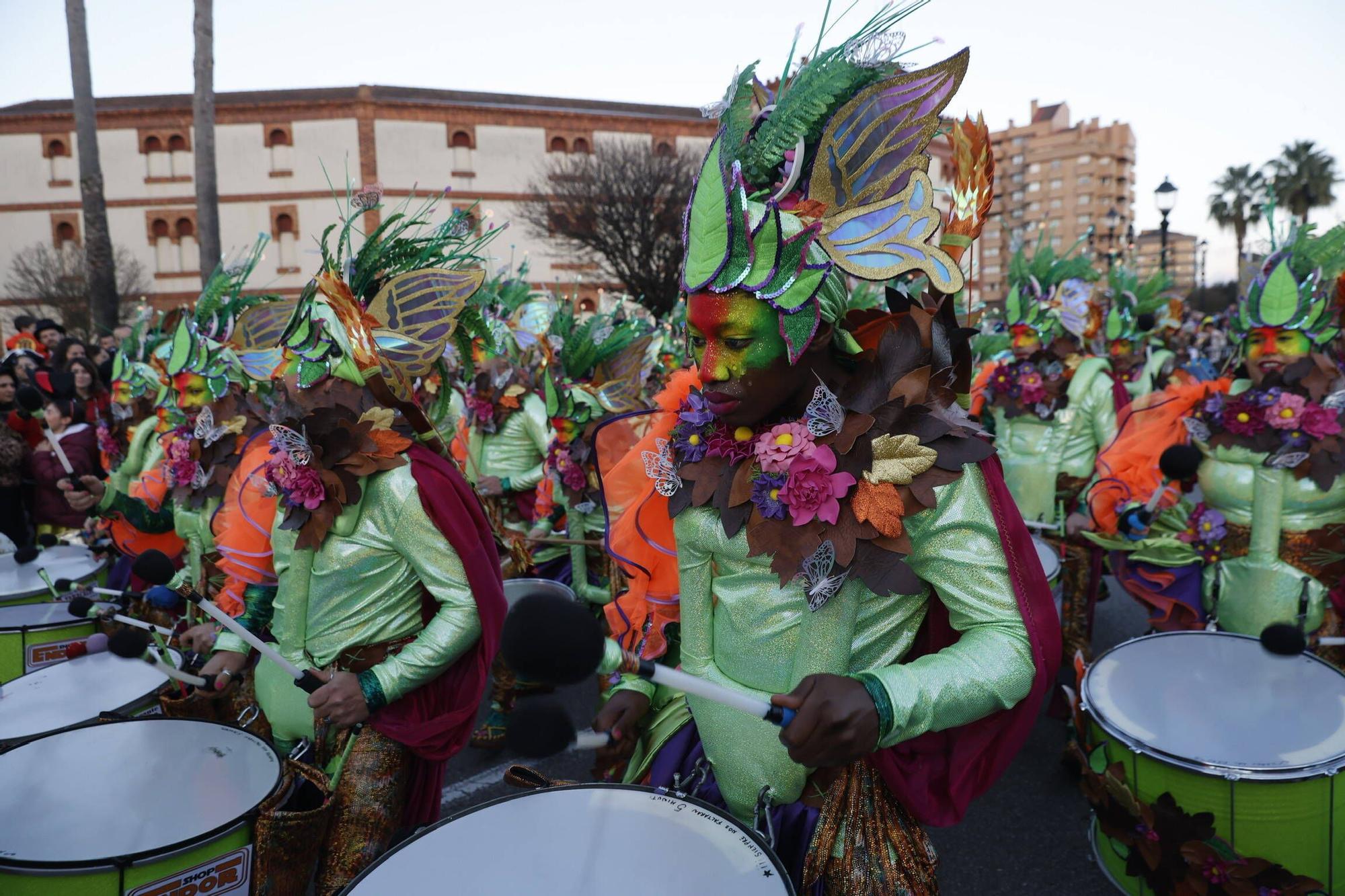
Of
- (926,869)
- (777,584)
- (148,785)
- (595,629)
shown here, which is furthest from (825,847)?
(148,785)

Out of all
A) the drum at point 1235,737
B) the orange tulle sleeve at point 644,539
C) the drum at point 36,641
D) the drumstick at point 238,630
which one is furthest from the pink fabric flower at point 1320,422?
the drum at point 36,641

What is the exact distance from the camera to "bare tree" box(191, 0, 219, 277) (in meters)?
13.7

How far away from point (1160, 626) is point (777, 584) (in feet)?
11.4

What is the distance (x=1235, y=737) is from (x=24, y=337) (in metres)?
12.2

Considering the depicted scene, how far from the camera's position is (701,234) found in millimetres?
1699

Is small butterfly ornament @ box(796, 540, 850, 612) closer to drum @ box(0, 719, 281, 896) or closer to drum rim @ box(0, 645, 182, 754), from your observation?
drum @ box(0, 719, 281, 896)

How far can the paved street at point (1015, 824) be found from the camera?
3.81 metres

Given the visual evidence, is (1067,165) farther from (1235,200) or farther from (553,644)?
(553,644)

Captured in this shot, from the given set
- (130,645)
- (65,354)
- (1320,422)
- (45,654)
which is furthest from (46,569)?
(1320,422)

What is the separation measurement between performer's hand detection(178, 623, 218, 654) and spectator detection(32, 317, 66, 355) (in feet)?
27.3

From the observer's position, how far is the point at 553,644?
4.76ft

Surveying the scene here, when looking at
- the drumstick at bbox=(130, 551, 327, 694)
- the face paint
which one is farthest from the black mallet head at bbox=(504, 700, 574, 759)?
the face paint

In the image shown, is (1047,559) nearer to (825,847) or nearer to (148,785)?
(825,847)

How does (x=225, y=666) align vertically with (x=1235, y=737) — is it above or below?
above
